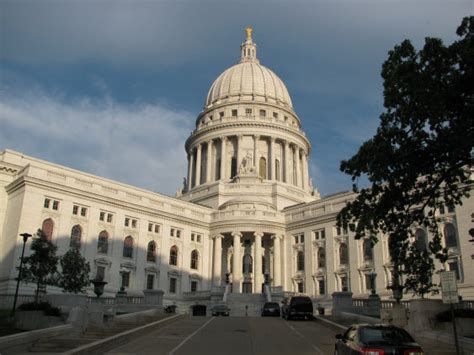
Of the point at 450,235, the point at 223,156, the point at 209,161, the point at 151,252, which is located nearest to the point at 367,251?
the point at 450,235

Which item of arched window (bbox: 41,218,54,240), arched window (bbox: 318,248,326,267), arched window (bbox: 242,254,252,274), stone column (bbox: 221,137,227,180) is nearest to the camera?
arched window (bbox: 41,218,54,240)

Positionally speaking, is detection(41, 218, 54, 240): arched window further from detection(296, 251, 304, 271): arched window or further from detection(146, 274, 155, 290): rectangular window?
detection(296, 251, 304, 271): arched window

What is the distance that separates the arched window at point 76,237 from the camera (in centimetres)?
5866

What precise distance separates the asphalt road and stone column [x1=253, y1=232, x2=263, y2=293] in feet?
120

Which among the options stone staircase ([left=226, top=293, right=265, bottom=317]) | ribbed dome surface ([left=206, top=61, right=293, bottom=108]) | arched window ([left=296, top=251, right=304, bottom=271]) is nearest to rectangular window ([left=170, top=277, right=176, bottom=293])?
stone staircase ([left=226, top=293, right=265, bottom=317])

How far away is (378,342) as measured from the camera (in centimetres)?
1328

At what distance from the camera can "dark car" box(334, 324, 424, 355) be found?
12.9 meters

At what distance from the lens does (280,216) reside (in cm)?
7600

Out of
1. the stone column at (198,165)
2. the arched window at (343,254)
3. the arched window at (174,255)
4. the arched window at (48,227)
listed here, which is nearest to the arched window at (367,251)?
the arched window at (343,254)

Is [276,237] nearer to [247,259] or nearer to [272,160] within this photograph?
[247,259]

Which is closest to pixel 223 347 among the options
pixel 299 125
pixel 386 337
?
pixel 386 337

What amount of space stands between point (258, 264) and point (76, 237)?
2565cm

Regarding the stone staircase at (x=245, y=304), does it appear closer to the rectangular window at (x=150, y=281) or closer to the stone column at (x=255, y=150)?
the rectangular window at (x=150, y=281)

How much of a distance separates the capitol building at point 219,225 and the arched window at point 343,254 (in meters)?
0.21
